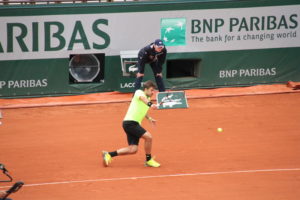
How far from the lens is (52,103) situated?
19188mm

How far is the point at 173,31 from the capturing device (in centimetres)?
2023

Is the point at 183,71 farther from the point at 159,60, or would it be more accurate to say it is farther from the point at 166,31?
the point at 159,60

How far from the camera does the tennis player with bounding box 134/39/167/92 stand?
1816cm

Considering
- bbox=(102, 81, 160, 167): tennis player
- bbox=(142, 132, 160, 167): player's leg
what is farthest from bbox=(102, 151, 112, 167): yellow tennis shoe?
bbox=(142, 132, 160, 167): player's leg

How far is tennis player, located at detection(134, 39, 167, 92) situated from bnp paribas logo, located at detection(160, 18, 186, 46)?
1.89 meters

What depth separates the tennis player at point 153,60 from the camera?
18156 mm

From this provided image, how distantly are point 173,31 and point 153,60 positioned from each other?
215 cm

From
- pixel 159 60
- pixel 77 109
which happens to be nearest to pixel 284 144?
pixel 159 60

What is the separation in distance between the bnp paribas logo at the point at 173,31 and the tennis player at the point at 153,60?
189 centimetres

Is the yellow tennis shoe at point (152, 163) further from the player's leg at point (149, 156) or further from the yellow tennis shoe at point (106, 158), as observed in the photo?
the yellow tennis shoe at point (106, 158)

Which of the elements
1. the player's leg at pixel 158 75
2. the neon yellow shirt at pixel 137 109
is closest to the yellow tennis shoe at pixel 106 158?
the neon yellow shirt at pixel 137 109

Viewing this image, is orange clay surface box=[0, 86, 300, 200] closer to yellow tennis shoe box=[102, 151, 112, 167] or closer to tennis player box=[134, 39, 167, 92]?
yellow tennis shoe box=[102, 151, 112, 167]

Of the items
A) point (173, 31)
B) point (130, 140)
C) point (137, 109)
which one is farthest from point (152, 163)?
point (173, 31)

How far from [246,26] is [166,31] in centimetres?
246
